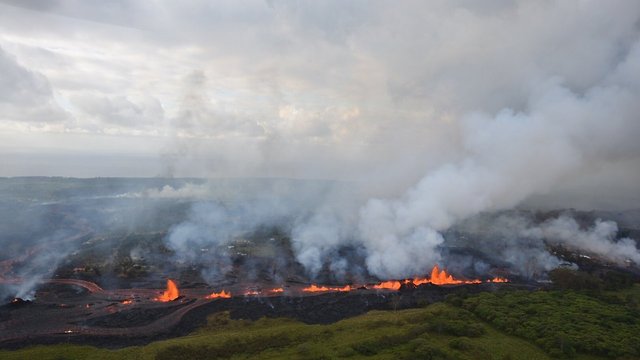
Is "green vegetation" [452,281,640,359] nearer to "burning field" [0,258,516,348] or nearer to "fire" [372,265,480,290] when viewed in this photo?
"burning field" [0,258,516,348]

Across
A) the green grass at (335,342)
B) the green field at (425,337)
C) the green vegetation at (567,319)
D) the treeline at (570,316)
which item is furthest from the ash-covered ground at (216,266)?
the green vegetation at (567,319)

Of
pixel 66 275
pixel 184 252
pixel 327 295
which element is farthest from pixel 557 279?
pixel 66 275

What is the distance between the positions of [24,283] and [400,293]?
67442 millimetres

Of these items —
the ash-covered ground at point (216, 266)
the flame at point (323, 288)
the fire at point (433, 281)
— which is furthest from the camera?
the fire at point (433, 281)

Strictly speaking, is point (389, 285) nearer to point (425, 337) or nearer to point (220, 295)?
point (425, 337)

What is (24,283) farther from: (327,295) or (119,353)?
(327,295)

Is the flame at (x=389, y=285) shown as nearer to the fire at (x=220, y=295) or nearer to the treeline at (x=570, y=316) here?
the treeline at (x=570, y=316)

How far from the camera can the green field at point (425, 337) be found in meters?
54.8

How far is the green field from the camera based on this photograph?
180 feet

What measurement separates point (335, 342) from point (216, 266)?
Answer: 152 feet

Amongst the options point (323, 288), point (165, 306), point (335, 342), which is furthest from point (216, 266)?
point (335, 342)

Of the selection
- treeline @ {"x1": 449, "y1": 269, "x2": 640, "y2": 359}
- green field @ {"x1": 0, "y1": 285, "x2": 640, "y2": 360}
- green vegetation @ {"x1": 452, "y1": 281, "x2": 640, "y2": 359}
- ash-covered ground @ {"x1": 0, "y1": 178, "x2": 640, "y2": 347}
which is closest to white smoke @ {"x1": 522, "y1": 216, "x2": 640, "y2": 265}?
ash-covered ground @ {"x1": 0, "y1": 178, "x2": 640, "y2": 347}

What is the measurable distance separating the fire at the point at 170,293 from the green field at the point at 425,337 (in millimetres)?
13675

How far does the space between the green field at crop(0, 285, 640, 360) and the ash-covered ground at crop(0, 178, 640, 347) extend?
14.8 ft
